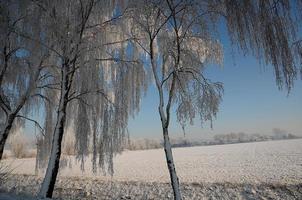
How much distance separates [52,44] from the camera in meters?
7.11

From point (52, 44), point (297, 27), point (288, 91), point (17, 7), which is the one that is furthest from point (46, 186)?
point (297, 27)

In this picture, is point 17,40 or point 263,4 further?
point 17,40

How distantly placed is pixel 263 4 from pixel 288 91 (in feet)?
4.40

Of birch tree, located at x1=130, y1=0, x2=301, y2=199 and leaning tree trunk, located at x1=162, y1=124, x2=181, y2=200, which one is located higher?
birch tree, located at x1=130, y1=0, x2=301, y2=199

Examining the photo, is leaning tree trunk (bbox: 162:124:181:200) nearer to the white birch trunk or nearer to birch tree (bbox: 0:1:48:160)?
the white birch trunk

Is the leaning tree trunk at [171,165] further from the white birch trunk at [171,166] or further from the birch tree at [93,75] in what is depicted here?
the birch tree at [93,75]

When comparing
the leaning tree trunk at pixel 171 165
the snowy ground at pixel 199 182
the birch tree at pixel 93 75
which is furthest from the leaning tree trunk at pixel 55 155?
the snowy ground at pixel 199 182

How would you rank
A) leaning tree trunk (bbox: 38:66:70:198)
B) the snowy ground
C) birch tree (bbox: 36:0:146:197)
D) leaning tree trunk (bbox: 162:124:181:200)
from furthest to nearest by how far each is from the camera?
the snowy ground, birch tree (bbox: 36:0:146:197), leaning tree trunk (bbox: 38:66:70:198), leaning tree trunk (bbox: 162:124:181:200)

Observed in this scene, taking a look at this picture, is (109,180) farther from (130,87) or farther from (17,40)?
(17,40)

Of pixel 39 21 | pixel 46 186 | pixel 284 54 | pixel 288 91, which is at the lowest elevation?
pixel 46 186

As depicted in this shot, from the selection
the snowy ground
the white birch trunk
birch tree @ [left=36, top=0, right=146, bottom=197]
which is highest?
birch tree @ [left=36, top=0, right=146, bottom=197]

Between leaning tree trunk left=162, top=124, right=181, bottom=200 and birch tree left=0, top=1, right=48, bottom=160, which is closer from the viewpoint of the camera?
leaning tree trunk left=162, top=124, right=181, bottom=200

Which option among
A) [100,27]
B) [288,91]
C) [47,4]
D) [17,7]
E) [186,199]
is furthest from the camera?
[186,199]

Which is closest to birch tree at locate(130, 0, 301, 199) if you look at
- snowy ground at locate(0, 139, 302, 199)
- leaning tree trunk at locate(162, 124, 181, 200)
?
leaning tree trunk at locate(162, 124, 181, 200)
